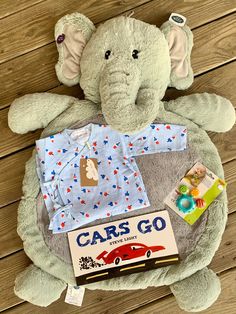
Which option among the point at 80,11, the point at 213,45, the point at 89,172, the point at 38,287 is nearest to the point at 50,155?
the point at 89,172

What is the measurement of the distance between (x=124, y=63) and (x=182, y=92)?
0.25 meters

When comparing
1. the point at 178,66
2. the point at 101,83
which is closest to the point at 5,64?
the point at 101,83

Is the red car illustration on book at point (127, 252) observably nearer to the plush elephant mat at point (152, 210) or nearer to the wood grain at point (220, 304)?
the plush elephant mat at point (152, 210)

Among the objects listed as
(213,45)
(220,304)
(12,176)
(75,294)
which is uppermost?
(213,45)

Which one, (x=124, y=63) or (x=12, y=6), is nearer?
(x=124, y=63)

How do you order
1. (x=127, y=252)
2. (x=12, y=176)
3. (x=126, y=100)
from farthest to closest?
(x=12, y=176)
(x=127, y=252)
(x=126, y=100)

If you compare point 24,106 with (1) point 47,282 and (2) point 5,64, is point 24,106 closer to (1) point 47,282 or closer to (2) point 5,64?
(2) point 5,64

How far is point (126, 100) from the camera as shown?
3.00 ft

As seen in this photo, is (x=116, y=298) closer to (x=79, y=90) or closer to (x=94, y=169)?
(x=94, y=169)

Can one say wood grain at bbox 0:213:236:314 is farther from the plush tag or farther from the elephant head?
the elephant head

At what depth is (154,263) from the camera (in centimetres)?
101

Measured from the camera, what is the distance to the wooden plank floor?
1.09 metres

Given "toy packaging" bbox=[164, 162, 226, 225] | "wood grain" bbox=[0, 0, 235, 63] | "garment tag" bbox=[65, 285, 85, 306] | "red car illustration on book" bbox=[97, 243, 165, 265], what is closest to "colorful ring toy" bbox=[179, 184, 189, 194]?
"toy packaging" bbox=[164, 162, 226, 225]

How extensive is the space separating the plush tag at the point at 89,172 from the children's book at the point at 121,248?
11cm
